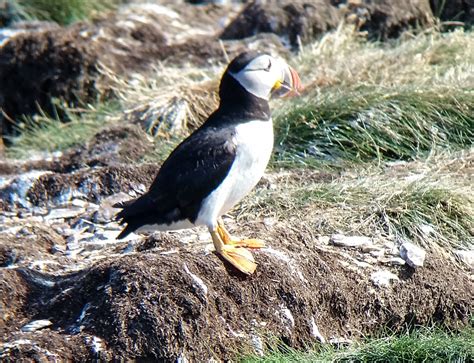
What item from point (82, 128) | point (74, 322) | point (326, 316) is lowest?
point (82, 128)

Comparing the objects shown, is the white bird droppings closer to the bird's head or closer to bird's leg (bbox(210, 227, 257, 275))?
bird's leg (bbox(210, 227, 257, 275))

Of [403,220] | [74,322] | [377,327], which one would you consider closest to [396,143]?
[403,220]

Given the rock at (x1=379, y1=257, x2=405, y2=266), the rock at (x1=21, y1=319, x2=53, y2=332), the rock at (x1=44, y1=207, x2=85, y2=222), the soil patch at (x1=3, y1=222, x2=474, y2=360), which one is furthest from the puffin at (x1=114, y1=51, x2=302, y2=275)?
the rock at (x1=44, y1=207, x2=85, y2=222)

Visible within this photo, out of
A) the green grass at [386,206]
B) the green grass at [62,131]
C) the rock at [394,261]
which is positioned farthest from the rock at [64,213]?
the rock at [394,261]

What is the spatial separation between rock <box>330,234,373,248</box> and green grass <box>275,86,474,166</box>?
3.89ft

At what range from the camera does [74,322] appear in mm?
4660

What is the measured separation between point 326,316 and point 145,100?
3252mm

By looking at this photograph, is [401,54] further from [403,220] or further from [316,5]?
[403,220]

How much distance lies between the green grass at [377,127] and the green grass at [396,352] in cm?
210

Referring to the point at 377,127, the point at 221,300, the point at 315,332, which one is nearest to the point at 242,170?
the point at 221,300

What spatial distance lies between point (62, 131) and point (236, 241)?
3.47m

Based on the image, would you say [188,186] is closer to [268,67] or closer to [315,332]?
[268,67]

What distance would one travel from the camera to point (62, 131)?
8219 millimetres

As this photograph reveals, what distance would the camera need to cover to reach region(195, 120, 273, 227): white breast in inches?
197
